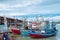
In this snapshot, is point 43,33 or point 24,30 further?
point 43,33

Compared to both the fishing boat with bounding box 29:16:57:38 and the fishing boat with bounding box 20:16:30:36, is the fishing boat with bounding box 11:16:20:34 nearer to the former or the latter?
the fishing boat with bounding box 20:16:30:36

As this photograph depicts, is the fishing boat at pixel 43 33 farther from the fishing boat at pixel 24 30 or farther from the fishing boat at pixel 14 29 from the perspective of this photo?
the fishing boat at pixel 14 29

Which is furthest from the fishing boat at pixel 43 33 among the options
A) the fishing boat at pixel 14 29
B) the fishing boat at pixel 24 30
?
→ the fishing boat at pixel 14 29

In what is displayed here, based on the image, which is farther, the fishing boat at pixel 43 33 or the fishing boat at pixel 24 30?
the fishing boat at pixel 43 33

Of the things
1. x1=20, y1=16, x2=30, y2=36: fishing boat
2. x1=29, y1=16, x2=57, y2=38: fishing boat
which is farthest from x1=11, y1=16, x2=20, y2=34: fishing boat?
x1=29, y1=16, x2=57, y2=38: fishing boat

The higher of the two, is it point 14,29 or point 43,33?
point 14,29

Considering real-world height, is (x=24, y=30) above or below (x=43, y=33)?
above

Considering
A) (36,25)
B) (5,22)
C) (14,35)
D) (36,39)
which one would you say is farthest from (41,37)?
(5,22)

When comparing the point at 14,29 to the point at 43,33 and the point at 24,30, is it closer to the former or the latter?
the point at 24,30

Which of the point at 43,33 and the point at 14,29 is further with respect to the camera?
the point at 43,33

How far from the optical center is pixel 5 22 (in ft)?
12.3

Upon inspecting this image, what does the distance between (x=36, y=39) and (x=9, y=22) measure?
0.79 m

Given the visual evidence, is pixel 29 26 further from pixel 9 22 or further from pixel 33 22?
pixel 9 22

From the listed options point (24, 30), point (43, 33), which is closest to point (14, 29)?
point (24, 30)
